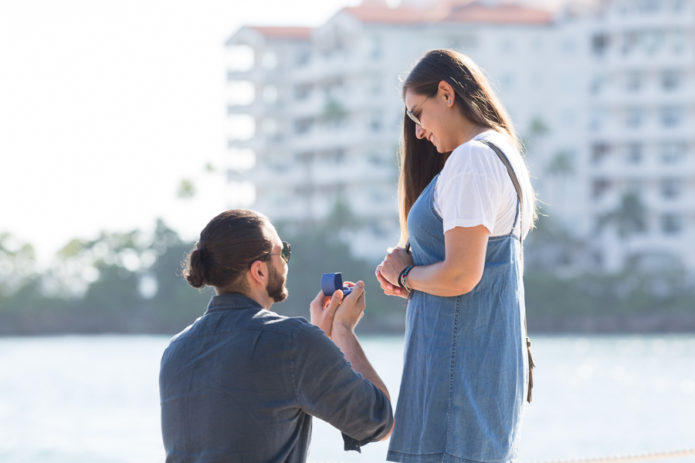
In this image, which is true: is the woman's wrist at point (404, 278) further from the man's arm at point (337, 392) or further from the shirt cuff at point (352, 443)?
the shirt cuff at point (352, 443)

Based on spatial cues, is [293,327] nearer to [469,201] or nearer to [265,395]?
[265,395]

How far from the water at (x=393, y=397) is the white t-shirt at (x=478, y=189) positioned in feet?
55.9

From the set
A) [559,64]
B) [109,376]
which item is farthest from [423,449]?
[559,64]

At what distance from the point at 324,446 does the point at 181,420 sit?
24.1 metres

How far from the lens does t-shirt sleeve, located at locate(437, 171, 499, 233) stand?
250 cm

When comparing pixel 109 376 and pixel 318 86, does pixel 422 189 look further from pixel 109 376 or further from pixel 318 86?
pixel 318 86

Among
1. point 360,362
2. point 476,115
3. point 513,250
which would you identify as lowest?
point 360,362

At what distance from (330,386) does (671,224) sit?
2262 inches

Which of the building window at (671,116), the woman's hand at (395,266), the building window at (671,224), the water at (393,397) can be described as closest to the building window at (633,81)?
the building window at (671,116)

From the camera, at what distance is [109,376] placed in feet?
151

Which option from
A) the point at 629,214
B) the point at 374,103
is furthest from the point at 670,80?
the point at 374,103

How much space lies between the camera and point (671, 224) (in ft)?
189

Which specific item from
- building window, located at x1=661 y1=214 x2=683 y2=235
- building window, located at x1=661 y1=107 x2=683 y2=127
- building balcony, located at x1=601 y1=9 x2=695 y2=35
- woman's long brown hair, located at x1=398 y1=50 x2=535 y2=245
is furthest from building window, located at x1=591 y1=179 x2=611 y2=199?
Answer: woman's long brown hair, located at x1=398 y1=50 x2=535 y2=245

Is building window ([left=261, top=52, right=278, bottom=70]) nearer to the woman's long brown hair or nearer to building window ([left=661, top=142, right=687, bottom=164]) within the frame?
building window ([left=661, top=142, right=687, bottom=164])
